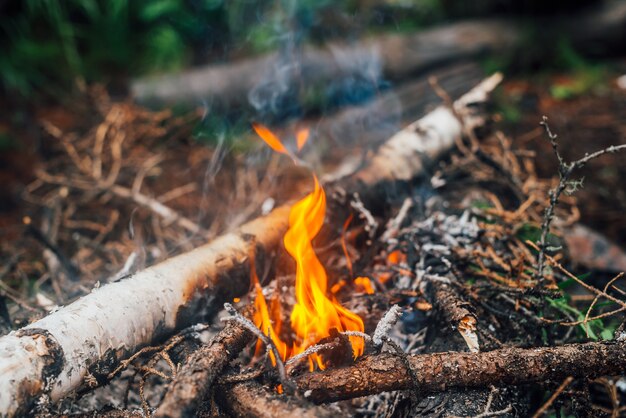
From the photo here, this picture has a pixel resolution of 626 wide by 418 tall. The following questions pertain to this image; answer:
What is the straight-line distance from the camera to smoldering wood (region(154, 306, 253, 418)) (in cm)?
132

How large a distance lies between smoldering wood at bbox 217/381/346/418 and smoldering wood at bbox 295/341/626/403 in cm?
13

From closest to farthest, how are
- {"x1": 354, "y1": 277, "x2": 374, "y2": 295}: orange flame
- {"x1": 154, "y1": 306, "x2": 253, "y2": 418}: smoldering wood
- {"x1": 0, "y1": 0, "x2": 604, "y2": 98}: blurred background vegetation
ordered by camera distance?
1. {"x1": 154, "y1": 306, "x2": 253, "y2": 418}: smoldering wood
2. {"x1": 354, "y1": 277, "x2": 374, "y2": 295}: orange flame
3. {"x1": 0, "y1": 0, "x2": 604, "y2": 98}: blurred background vegetation

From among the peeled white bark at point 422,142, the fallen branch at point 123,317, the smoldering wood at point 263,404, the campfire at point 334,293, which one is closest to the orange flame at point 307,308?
the campfire at point 334,293

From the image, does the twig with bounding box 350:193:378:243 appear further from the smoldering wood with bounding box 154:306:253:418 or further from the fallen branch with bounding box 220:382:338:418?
the fallen branch with bounding box 220:382:338:418

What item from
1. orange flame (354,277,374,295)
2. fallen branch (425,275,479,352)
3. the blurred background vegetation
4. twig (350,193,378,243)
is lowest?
orange flame (354,277,374,295)

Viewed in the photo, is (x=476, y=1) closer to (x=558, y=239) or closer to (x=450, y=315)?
(x=558, y=239)

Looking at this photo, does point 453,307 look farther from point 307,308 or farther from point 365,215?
point 365,215

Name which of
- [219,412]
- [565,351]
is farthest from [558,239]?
[219,412]

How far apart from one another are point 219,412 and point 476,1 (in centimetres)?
642

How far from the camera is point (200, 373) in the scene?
144cm

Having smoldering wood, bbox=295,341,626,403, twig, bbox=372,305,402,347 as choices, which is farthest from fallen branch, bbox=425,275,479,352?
twig, bbox=372,305,402,347

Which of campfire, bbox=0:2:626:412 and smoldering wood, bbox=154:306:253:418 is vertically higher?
smoldering wood, bbox=154:306:253:418

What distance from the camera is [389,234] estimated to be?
2.57 m

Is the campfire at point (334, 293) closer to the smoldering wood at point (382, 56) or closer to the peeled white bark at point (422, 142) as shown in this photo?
the peeled white bark at point (422, 142)
